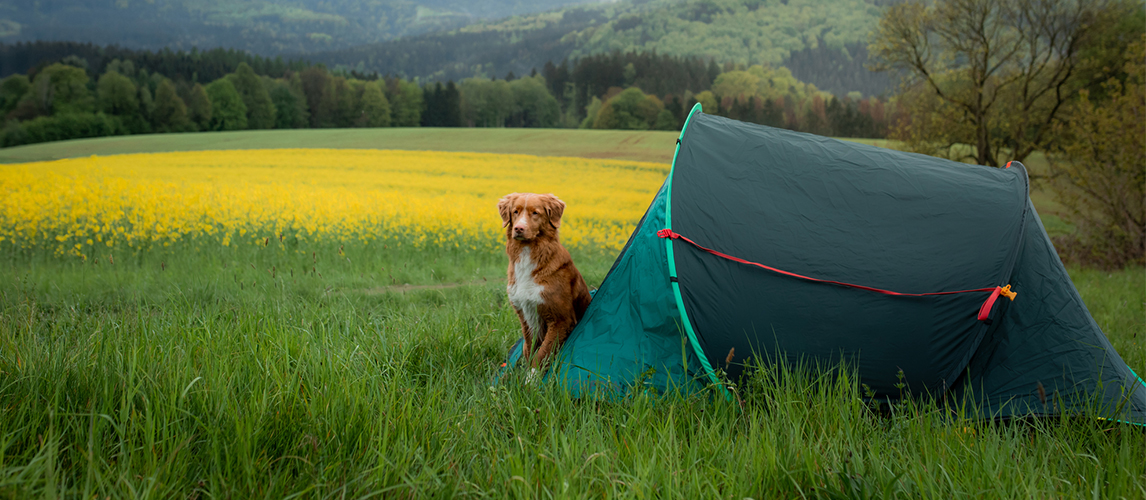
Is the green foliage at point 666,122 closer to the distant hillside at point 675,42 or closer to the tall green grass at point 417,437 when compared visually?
the tall green grass at point 417,437

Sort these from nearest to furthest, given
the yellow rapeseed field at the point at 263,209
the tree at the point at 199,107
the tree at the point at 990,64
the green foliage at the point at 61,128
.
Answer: the yellow rapeseed field at the point at 263,209 < the tree at the point at 990,64 < the green foliage at the point at 61,128 < the tree at the point at 199,107

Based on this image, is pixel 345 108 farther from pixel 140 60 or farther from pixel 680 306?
pixel 680 306

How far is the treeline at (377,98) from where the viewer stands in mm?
45094

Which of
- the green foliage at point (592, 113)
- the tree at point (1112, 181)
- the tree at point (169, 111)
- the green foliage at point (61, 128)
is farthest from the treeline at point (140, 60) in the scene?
the tree at point (1112, 181)

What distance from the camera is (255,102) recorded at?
58219 mm

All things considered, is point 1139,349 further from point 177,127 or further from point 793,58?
point 793,58

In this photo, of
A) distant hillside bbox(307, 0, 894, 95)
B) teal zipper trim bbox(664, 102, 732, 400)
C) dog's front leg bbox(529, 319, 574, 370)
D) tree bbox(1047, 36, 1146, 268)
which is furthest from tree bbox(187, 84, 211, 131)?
distant hillside bbox(307, 0, 894, 95)

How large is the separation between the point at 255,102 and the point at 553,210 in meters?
67.2

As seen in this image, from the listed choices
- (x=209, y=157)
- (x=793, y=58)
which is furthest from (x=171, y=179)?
(x=793, y=58)

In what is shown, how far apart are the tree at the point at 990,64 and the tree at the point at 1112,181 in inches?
199

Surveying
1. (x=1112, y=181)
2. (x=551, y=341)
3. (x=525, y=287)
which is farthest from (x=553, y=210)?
(x=1112, y=181)

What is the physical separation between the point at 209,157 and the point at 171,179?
33.0ft

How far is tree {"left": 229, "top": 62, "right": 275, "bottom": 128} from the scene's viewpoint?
189 feet

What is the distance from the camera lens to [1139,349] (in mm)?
4812
